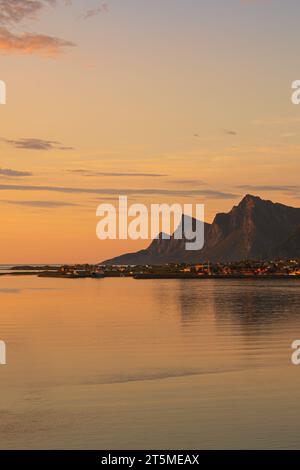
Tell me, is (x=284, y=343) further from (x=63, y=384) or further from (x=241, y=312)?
(x=241, y=312)

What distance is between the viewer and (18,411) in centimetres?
A: 2889

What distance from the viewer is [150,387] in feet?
111

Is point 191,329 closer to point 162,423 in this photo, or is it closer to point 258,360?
point 258,360

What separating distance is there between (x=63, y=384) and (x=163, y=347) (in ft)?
50.3

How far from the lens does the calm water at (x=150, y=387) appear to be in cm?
2484

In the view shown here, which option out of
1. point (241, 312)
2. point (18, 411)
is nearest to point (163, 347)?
point (18, 411)

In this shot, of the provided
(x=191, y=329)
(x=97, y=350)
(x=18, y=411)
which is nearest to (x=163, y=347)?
(x=97, y=350)

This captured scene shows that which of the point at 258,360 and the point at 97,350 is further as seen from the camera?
the point at 97,350

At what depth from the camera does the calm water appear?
24.8 meters
